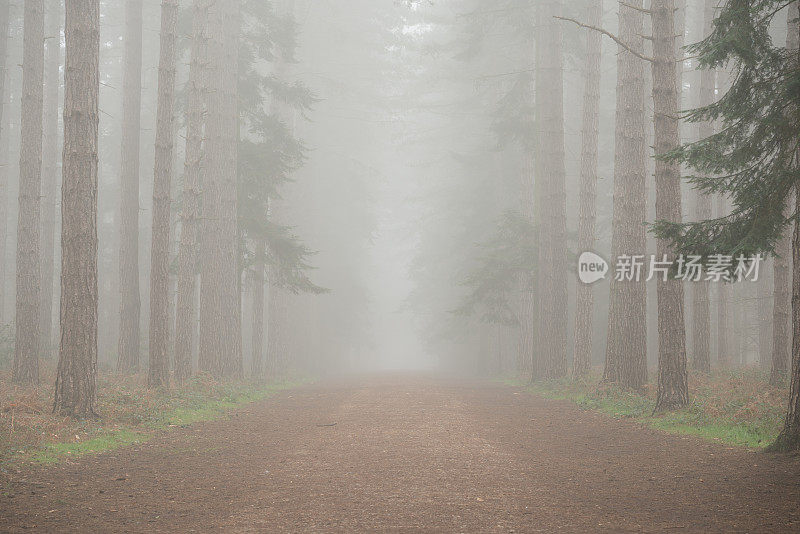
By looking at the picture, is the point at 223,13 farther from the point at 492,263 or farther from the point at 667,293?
the point at 667,293

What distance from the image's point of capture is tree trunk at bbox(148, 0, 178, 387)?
12922 mm

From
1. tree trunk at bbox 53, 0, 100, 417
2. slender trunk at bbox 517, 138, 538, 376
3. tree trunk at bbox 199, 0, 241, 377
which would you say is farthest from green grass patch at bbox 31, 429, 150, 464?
→ slender trunk at bbox 517, 138, 538, 376

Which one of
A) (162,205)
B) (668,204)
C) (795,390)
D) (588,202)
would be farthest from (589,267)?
(162,205)

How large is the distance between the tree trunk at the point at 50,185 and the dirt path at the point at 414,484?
1149 cm

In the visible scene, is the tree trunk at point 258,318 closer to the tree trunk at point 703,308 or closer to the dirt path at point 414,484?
the dirt path at point 414,484

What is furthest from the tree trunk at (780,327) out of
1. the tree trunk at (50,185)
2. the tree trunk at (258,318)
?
the tree trunk at (50,185)

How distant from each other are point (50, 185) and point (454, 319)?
18659mm

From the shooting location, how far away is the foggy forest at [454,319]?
18.8 ft

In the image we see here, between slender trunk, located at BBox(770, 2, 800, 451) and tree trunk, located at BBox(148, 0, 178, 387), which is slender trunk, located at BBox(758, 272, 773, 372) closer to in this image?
slender trunk, located at BBox(770, 2, 800, 451)

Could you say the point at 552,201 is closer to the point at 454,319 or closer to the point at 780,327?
the point at 780,327

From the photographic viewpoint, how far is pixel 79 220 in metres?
9.29

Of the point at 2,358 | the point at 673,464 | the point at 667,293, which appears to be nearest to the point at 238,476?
the point at 673,464

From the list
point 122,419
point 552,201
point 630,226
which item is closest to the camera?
point 122,419

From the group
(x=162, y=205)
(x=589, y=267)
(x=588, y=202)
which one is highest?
(x=588, y=202)
